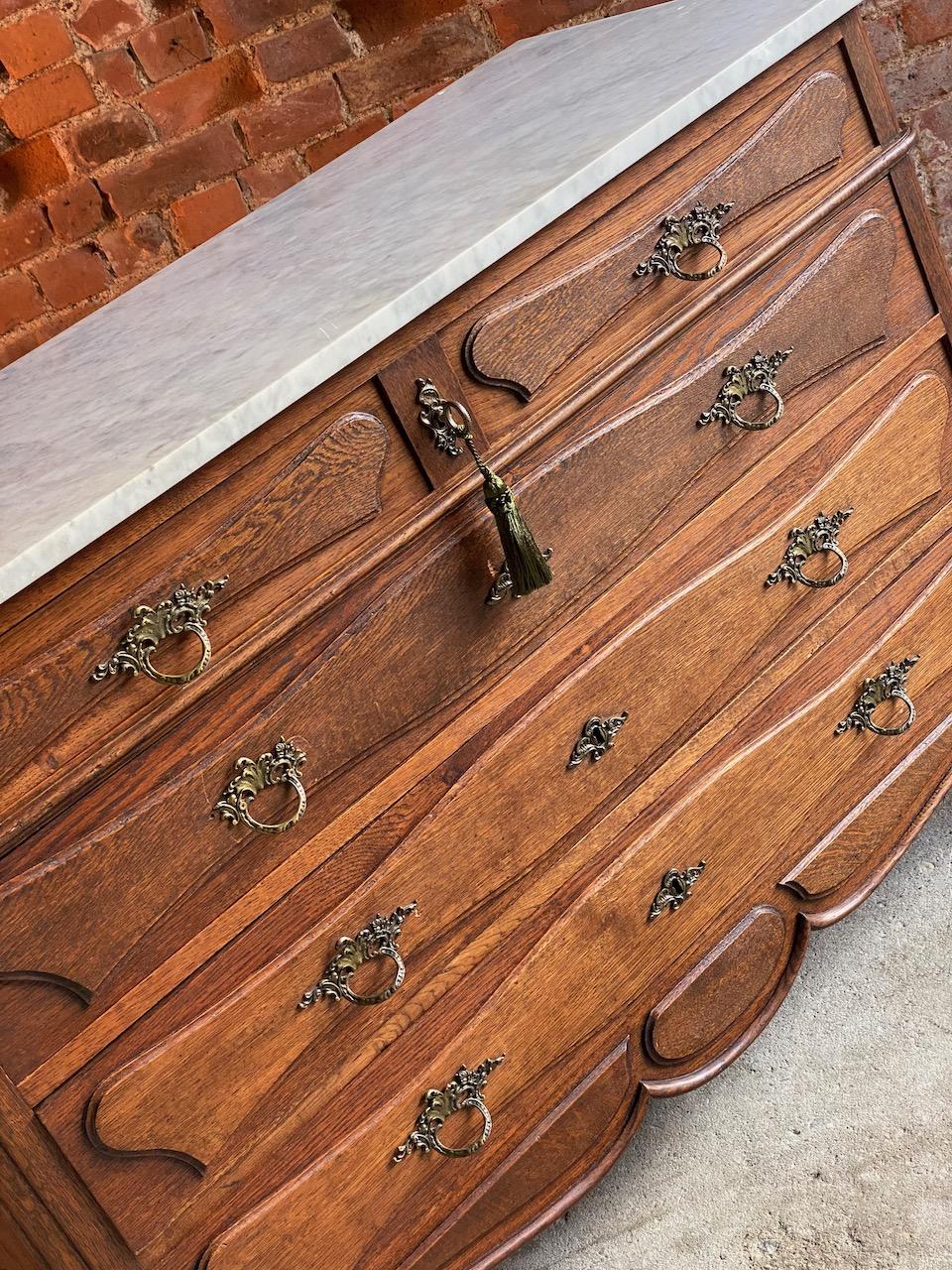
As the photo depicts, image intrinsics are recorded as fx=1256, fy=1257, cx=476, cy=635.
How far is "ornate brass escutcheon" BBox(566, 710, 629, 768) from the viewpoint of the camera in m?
1.30

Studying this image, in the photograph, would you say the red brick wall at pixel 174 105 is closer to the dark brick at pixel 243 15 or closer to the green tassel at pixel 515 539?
the dark brick at pixel 243 15

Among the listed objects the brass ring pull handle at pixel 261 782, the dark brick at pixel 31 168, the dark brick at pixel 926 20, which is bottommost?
the brass ring pull handle at pixel 261 782

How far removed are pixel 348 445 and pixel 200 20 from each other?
47.0 inches

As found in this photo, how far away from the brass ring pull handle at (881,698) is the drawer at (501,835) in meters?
0.12

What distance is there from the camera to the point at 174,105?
1980 millimetres

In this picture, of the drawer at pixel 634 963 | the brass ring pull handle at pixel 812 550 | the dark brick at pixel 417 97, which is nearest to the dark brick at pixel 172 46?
the dark brick at pixel 417 97

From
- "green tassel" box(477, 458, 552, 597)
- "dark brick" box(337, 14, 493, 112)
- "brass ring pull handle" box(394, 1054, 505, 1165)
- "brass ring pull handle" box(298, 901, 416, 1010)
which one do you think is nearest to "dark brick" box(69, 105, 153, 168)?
"dark brick" box(337, 14, 493, 112)

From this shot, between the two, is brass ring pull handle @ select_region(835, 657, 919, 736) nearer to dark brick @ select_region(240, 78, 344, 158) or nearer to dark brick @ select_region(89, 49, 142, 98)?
dark brick @ select_region(240, 78, 344, 158)

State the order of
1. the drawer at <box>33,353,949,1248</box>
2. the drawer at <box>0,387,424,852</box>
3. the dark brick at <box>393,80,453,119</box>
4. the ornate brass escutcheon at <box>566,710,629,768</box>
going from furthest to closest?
the dark brick at <box>393,80,453,119</box>, the ornate brass escutcheon at <box>566,710,629,768</box>, the drawer at <box>33,353,949,1248</box>, the drawer at <box>0,387,424,852</box>

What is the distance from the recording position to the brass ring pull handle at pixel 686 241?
1321 millimetres

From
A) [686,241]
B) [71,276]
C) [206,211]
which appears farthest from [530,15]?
Result: [686,241]

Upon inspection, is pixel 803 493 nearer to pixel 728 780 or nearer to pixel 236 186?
pixel 728 780

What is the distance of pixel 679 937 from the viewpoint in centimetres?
141

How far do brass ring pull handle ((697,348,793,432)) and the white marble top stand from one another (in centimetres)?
27
